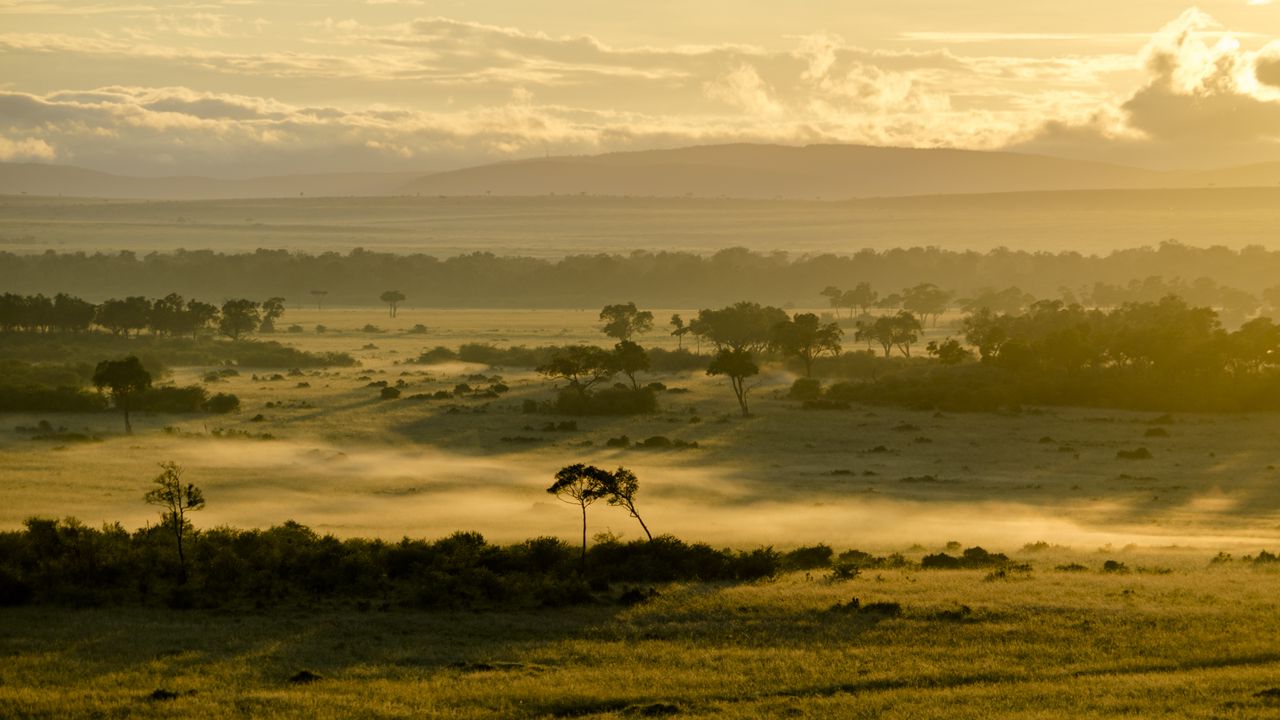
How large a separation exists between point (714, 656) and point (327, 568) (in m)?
14.9

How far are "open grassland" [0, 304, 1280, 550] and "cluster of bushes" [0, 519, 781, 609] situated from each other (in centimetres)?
794

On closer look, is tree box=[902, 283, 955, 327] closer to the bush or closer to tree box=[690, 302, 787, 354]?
tree box=[690, 302, 787, 354]

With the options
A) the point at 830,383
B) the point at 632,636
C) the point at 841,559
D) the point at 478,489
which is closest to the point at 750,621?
the point at 632,636

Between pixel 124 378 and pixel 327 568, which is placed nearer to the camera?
pixel 327 568

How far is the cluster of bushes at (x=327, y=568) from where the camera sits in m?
40.4

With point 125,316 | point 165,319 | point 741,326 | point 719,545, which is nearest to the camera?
point 719,545

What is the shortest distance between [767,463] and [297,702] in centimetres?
4882

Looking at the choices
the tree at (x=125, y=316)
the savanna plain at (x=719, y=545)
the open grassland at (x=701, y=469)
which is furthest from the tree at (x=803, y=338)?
the tree at (x=125, y=316)

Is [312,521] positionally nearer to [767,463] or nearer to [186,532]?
[186,532]

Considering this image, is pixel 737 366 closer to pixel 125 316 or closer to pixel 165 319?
pixel 165 319

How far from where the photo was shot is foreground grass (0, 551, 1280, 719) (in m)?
29.0

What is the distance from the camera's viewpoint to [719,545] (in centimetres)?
5128

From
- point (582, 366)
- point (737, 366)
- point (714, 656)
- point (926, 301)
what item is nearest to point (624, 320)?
point (582, 366)

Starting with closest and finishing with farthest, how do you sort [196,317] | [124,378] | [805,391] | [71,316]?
[124,378] < [805,391] < [71,316] < [196,317]
